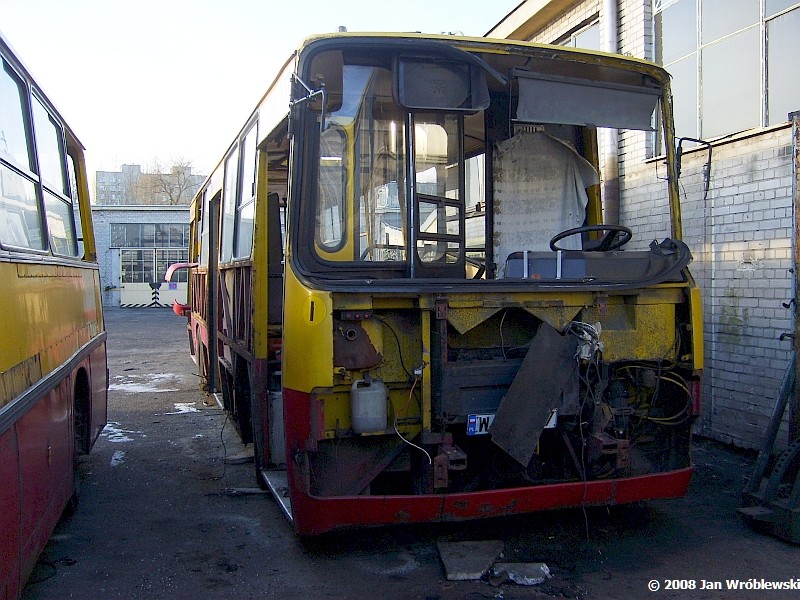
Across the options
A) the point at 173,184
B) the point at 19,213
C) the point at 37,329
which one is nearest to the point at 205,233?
the point at 19,213

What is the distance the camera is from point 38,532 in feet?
12.2

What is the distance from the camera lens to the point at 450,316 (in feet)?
14.0

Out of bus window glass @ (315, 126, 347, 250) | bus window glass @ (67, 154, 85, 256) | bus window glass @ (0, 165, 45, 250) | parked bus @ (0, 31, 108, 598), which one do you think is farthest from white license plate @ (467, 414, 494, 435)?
bus window glass @ (67, 154, 85, 256)

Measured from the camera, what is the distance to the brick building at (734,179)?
644 cm

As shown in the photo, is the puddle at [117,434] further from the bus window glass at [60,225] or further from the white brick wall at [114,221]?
the white brick wall at [114,221]

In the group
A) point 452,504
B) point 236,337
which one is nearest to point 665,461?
point 452,504

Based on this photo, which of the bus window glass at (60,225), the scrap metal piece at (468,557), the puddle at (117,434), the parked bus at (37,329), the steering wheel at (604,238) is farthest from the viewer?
the puddle at (117,434)

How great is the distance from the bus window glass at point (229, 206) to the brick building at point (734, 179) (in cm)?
377

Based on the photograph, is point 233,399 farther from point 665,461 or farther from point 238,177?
point 665,461

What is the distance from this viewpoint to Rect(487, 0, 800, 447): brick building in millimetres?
6438

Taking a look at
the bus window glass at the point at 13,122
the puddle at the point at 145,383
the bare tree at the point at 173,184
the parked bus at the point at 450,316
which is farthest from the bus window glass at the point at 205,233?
the bare tree at the point at 173,184

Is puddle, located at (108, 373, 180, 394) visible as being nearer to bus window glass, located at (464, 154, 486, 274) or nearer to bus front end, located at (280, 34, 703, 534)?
bus window glass, located at (464, 154, 486, 274)

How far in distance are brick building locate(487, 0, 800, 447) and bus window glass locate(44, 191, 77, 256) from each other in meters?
4.54

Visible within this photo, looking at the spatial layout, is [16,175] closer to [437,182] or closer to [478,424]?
[437,182]
